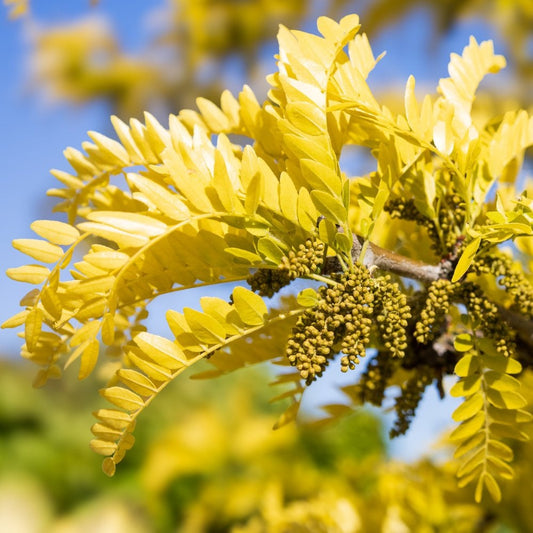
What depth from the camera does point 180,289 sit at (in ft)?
1.41

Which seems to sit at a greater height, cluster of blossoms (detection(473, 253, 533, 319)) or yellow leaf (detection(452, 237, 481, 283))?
yellow leaf (detection(452, 237, 481, 283))

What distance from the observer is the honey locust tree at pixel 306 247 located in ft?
1.21

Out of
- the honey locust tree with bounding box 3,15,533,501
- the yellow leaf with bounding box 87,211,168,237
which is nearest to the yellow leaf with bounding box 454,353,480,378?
the honey locust tree with bounding box 3,15,533,501

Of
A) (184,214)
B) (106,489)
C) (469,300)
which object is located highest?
(184,214)

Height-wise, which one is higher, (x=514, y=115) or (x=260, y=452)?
(x=514, y=115)

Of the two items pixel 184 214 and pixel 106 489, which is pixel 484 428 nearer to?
pixel 184 214

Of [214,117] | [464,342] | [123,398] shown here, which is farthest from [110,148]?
[464,342]

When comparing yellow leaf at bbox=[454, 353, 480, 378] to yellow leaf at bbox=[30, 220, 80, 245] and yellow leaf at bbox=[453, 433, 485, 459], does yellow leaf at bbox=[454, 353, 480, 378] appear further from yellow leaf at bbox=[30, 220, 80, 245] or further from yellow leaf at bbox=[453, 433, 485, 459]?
yellow leaf at bbox=[30, 220, 80, 245]

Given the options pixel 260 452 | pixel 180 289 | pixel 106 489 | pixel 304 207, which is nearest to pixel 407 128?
pixel 304 207

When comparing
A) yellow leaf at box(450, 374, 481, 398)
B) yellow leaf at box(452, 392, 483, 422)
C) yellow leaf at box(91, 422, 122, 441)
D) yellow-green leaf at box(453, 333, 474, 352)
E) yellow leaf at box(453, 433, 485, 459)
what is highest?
yellow leaf at box(91, 422, 122, 441)

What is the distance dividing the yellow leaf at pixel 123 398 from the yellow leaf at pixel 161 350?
1.1 inches

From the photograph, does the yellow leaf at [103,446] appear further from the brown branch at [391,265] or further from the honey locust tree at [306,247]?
the brown branch at [391,265]

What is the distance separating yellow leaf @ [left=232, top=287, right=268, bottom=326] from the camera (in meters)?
0.38

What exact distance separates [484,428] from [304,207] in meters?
0.22
